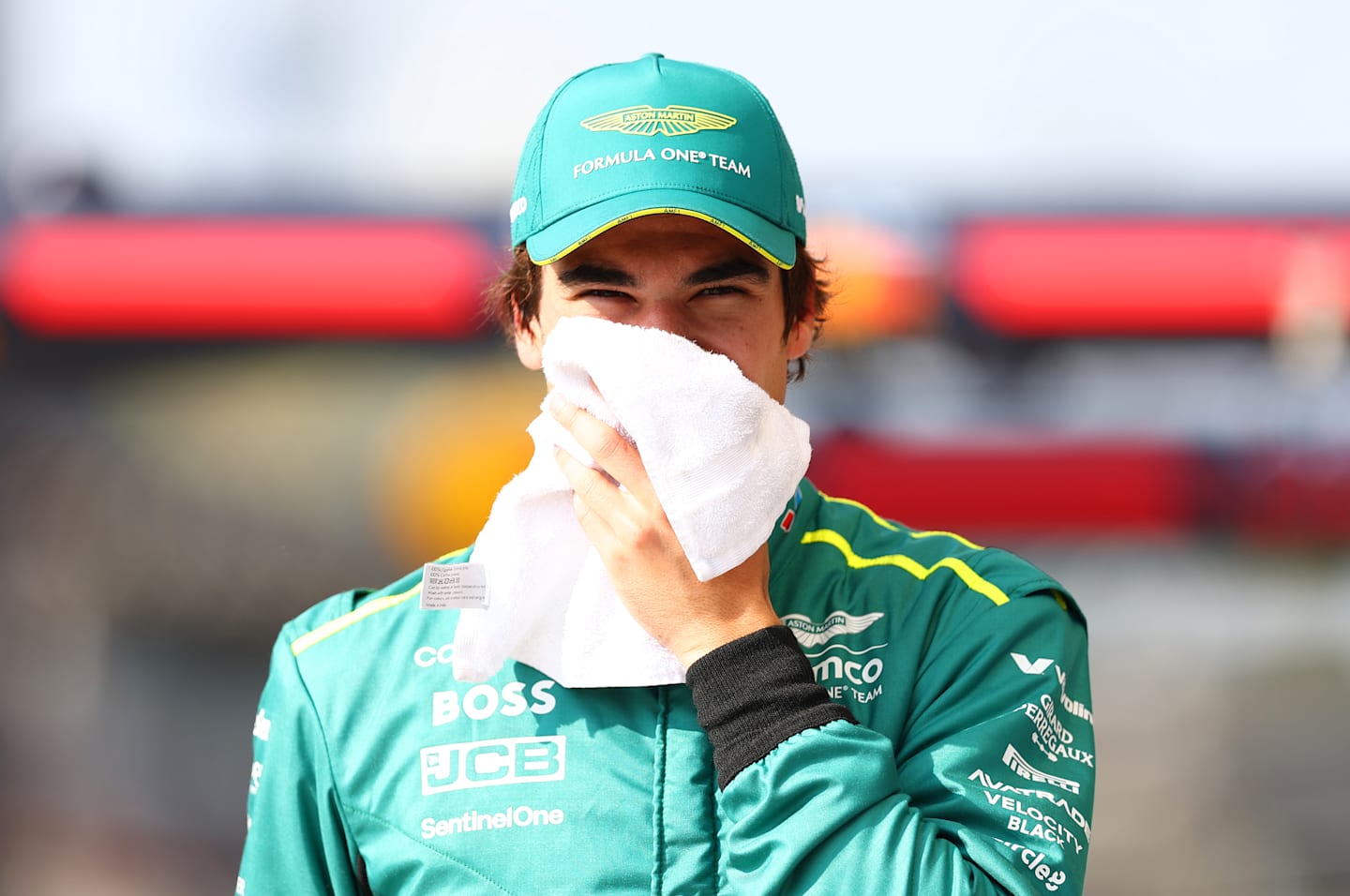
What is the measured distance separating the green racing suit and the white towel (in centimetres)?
5

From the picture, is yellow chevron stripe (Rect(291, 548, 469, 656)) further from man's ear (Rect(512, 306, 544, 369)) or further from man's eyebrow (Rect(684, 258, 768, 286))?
man's eyebrow (Rect(684, 258, 768, 286))

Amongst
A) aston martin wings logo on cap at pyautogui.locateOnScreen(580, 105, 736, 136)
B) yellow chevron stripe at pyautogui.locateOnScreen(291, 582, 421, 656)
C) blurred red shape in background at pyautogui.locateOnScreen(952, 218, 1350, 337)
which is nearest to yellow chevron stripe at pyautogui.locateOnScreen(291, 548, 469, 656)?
yellow chevron stripe at pyautogui.locateOnScreen(291, 582, 421, 656)

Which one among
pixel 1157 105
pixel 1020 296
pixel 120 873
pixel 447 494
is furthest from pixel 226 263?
pixel 1157 105

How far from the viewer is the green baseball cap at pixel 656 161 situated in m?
1.05

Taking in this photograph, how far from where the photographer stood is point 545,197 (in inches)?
43.7

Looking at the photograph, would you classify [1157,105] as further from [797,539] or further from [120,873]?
[120,873]

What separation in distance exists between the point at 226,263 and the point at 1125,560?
2.07 meters

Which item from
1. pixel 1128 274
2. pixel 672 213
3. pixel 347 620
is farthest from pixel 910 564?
pixel 1128 274

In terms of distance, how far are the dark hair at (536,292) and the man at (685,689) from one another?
2 cm

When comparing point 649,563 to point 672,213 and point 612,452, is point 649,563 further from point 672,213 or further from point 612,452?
point 672,213

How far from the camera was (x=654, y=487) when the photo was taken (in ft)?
3.26

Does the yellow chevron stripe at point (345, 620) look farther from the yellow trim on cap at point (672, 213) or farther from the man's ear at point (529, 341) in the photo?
the yellow trim on cap at point (672, 213)

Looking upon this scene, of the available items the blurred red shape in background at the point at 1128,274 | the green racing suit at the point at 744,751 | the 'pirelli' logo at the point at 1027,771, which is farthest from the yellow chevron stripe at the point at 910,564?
the blurred red shape in background at the point at 1128,274

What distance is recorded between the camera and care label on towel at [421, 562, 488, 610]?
108 cm
